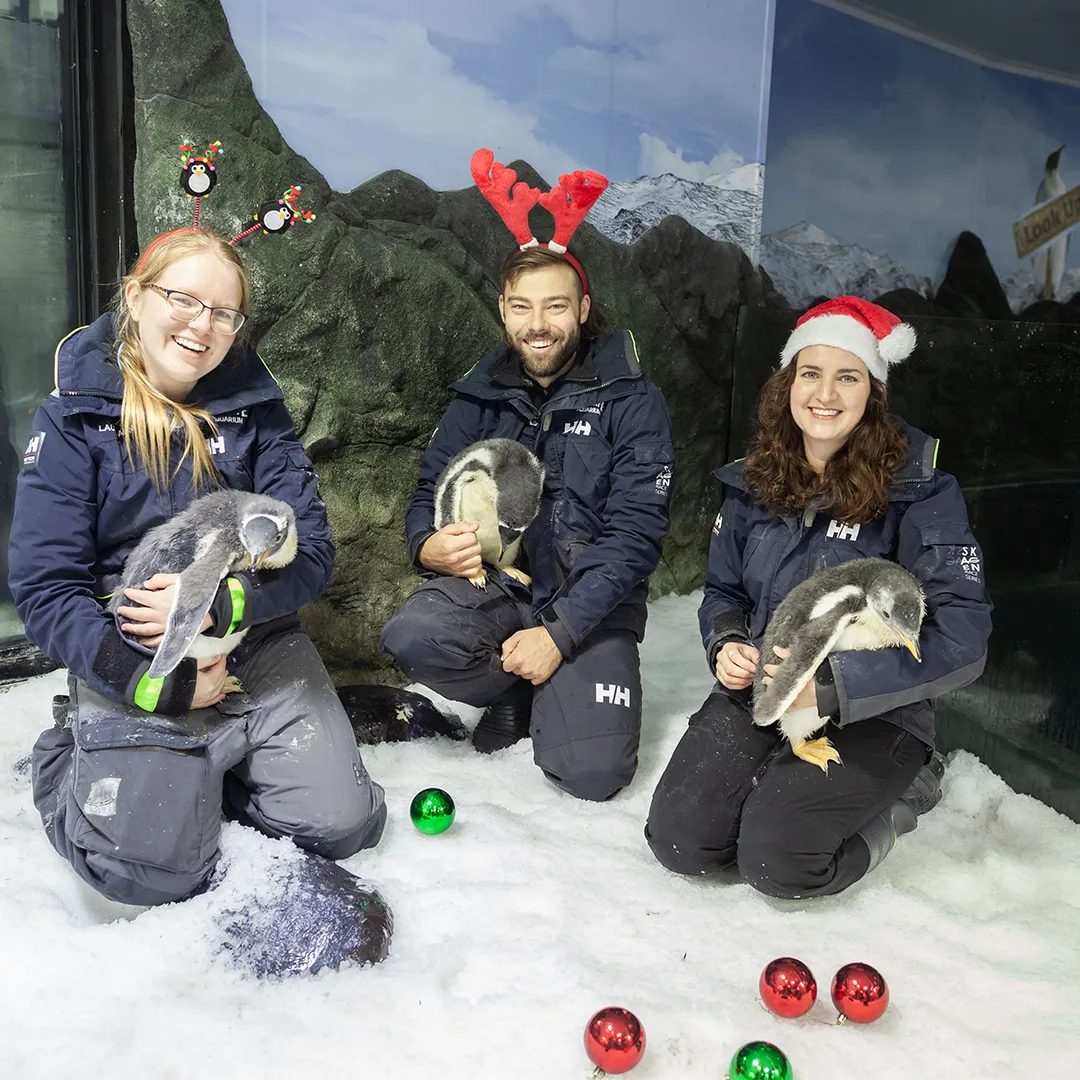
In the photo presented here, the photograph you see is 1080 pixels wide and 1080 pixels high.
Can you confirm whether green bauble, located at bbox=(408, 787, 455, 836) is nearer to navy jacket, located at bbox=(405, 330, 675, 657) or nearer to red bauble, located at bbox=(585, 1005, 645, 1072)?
navy jacket, located at bbox=(405, 330, 675, 657)

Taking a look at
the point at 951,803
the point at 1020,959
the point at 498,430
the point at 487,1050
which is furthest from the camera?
the point at 498,430

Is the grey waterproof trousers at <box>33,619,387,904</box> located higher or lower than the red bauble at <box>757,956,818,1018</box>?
higher

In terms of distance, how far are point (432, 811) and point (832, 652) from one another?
3.93 ft

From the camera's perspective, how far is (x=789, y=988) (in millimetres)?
2164

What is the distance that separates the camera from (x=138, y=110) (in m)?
3.83

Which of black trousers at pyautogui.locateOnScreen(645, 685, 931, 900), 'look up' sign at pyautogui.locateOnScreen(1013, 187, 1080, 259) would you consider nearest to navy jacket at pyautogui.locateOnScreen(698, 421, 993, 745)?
black trousers at pyautogui.locateOnScreen(645, 685, 931, 900)

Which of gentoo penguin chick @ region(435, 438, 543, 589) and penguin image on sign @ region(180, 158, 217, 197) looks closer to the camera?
penguin image on sign @ region(180, 158, 217, 197)

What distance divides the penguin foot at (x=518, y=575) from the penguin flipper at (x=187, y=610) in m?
1.43

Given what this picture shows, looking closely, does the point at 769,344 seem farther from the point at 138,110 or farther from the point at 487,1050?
the point at 487,1050

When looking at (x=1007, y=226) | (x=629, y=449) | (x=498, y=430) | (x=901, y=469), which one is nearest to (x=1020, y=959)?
(x=901, y=469)

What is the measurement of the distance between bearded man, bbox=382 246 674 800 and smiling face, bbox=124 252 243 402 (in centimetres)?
114

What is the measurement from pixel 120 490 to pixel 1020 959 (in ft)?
8.63

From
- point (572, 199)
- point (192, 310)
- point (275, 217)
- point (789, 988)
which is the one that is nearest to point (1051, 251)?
point (572, 199)

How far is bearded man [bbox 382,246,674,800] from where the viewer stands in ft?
11.4
